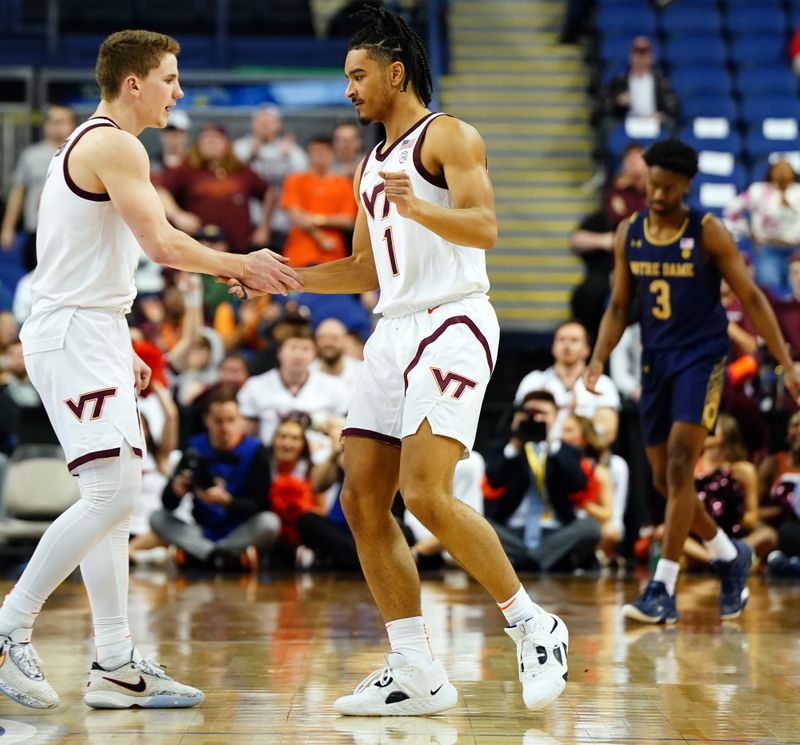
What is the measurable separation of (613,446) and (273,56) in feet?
26.2

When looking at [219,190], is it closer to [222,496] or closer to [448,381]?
[222,496]

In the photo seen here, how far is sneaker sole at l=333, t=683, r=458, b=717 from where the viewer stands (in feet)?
13.7

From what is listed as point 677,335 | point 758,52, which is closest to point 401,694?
point 677,335

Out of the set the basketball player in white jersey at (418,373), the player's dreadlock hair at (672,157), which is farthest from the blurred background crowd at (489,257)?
the basketball player in white jersey at (418,373)

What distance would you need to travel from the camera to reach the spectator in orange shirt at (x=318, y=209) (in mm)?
11461

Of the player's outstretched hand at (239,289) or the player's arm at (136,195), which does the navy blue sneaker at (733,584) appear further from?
the player's arm at (136,195)

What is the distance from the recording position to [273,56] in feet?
51.1

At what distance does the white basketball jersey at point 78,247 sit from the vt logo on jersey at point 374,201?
2.68 feet

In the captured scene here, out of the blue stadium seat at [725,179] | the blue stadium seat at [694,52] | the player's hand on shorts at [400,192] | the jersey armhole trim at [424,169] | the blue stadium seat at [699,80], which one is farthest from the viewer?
the blue stadium seat at [694,52]

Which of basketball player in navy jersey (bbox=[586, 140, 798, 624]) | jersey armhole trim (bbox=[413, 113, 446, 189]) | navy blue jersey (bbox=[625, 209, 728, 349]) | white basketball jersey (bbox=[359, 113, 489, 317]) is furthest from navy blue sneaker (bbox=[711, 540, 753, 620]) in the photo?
jersey armhole trim (bbox=[413, 113, 446, 189])

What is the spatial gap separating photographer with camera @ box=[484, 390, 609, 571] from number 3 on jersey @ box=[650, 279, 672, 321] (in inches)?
93.2

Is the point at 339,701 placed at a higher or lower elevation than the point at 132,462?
lower

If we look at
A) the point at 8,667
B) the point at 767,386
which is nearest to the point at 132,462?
the point at 8,667

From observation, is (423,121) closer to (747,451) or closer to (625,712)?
(625,712)
